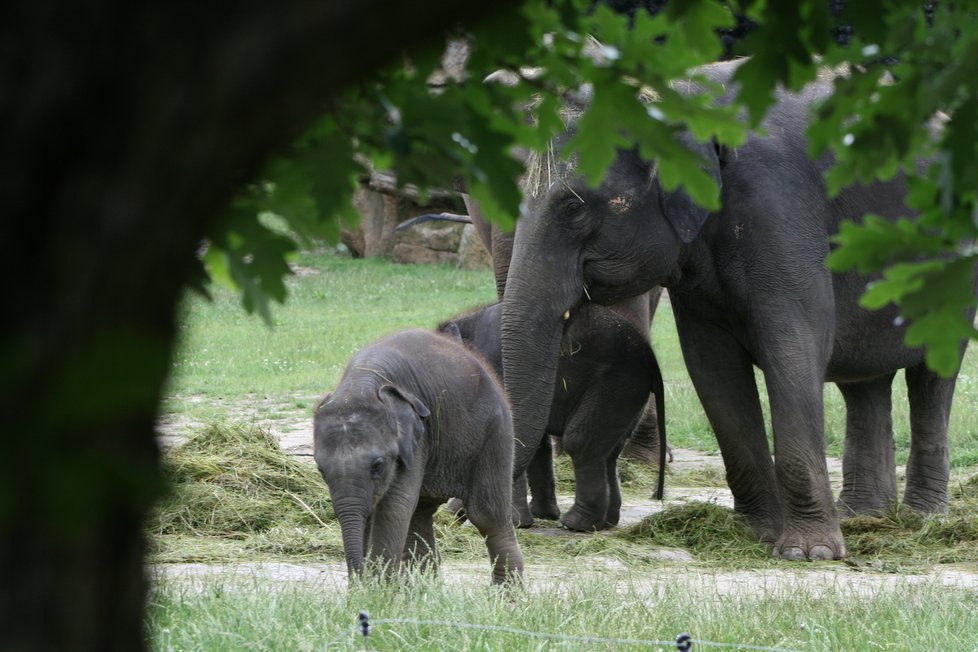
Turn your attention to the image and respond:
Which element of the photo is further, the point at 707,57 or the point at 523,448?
the point at 523,448

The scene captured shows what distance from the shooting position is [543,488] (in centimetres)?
875

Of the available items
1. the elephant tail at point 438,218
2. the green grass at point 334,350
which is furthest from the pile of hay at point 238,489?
the elephant tail at point 438,218

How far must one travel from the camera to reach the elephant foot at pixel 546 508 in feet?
28.7

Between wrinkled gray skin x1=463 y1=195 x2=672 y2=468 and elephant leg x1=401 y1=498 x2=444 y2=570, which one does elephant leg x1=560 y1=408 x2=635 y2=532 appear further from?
elephant leg x1=401 y1=498 x2=444 y2=570

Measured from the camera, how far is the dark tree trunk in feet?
2.59

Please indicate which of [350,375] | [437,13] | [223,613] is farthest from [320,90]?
[350,375]

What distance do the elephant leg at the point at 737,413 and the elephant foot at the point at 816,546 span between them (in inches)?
24.4

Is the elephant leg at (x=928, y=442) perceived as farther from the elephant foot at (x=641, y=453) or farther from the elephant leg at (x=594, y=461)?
the elephant foot at (x=641, y=453)

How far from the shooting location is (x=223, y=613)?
4648 mm

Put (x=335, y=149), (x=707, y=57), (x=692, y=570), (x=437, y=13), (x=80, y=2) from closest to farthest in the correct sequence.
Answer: (x=80, y=2)
(x=437, y=13)
(x=335, y=149)
(x=707, y=57)
(x=692, y=570)

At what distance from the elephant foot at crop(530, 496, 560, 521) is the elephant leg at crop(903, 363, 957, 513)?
231cm

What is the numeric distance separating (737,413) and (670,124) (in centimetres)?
641

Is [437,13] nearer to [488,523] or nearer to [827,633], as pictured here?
[827,633]

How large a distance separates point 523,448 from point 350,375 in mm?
1688
